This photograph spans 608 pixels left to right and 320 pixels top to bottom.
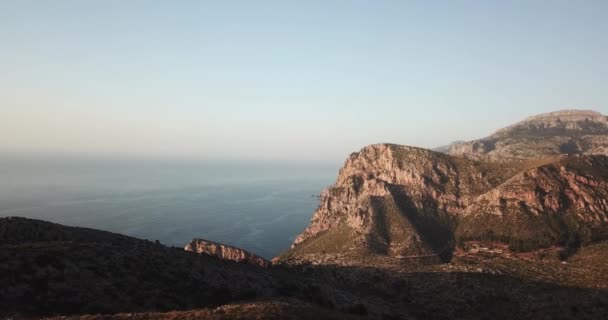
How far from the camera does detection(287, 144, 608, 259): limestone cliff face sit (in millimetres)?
147750

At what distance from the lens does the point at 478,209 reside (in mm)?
165750

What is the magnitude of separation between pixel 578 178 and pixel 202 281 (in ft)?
535

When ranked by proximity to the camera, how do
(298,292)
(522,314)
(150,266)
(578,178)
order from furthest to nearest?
(578,178) → (522,314) → (298,292) → (150,266)

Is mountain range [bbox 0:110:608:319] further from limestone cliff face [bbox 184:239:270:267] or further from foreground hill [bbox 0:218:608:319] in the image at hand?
limestone cliff face [bbox 184:239:270:267]

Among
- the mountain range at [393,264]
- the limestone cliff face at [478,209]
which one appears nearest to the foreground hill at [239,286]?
the mountain range at [393,264]

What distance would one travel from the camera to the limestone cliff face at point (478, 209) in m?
148

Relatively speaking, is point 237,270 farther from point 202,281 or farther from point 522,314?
point 522,314

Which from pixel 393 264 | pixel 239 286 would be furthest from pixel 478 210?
pixel 239 286

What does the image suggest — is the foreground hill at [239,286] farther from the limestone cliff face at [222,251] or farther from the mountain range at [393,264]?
the limestone cliff face at [222,251]

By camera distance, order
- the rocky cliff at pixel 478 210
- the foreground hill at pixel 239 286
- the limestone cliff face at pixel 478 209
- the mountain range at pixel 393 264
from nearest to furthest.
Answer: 1. the foreground hill at pixel 239 286
2. the mountain range at pixel 393 264
3. the rocky cliff at pixel 478 210
4. the limestone cliff face at pixel 478 209

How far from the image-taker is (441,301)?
75312 mm

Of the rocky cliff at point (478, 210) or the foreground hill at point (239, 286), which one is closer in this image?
the foreground hill at point (239, 286)

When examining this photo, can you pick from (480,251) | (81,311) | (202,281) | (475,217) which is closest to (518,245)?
(480,251)

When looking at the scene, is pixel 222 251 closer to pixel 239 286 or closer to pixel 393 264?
pixel 393 264
